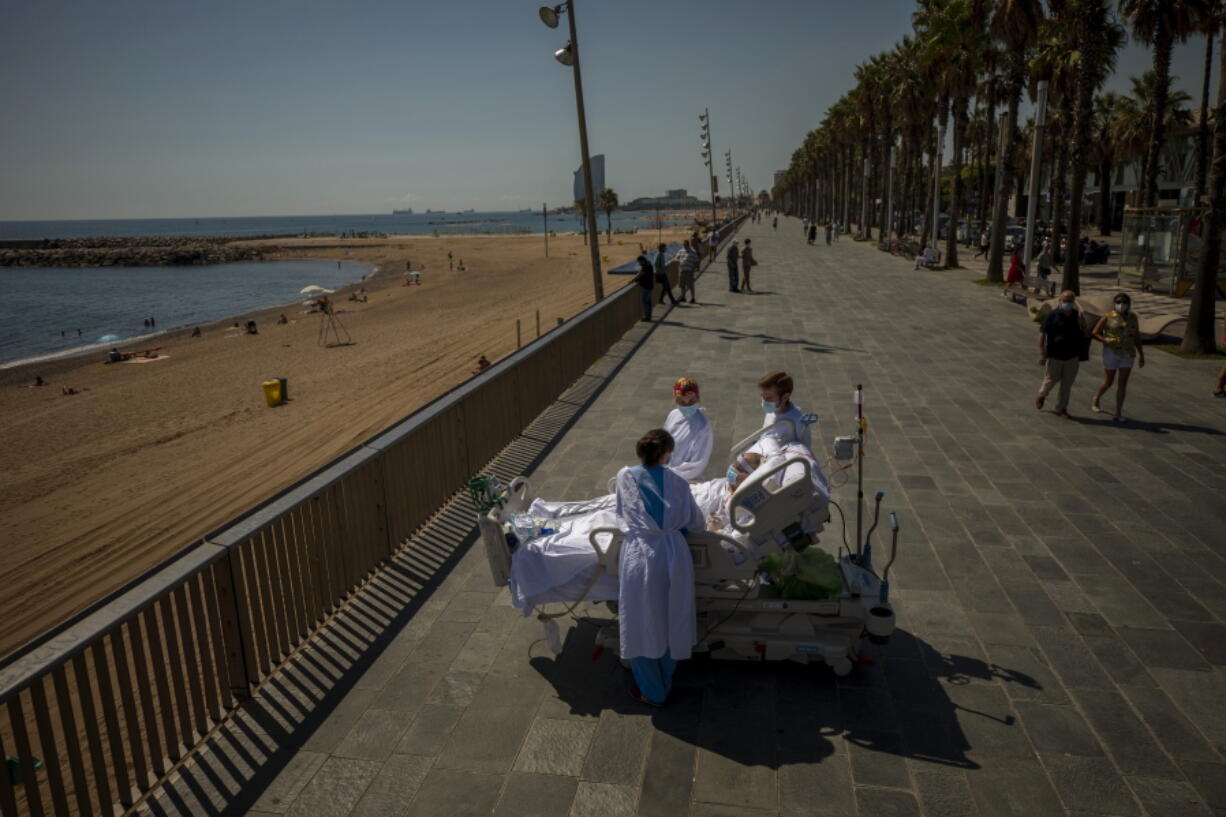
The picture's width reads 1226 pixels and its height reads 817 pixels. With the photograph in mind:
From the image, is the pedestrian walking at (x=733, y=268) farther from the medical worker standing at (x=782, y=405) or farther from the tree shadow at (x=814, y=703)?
the tree shadow at (x=814, y=703)

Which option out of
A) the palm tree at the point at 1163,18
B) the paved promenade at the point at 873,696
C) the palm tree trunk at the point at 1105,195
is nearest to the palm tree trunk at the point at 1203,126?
the palm tree at the point at 1163,18

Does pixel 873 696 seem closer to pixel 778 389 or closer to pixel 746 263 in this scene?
pixel 778 389

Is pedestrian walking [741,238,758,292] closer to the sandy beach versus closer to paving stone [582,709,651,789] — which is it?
the sandy beach

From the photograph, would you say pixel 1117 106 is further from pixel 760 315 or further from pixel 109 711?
pixel 109 711

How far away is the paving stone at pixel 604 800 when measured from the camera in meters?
3.75

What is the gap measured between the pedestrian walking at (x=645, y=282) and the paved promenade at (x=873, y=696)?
11337mm

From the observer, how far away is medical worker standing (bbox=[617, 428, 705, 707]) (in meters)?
4.27

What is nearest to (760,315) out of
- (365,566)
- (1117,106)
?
(365,566)

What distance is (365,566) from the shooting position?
19.6 ft

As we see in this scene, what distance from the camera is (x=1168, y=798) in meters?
3.73

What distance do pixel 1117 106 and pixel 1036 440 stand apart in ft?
193

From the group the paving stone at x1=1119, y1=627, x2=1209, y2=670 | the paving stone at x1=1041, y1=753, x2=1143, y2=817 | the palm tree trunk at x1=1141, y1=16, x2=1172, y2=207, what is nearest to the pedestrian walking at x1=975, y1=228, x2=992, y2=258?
the palm tree trunk at x1=1141, y1=16, x2=1172, y2=207

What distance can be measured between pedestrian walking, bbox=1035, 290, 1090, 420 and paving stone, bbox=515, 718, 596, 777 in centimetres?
885

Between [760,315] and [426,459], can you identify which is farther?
[760,315]
